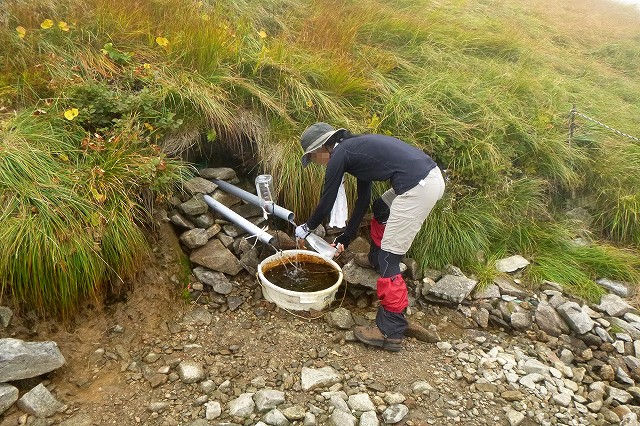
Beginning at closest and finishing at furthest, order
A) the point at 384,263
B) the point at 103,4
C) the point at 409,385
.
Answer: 1. the point at 409,385
2. the point at 384,263
3. the point at 103,4

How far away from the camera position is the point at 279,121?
4.22 metres

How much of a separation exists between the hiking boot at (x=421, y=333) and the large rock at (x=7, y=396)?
243 centimetres

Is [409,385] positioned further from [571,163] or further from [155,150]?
[571,163]

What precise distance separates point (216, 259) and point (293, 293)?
73 cm

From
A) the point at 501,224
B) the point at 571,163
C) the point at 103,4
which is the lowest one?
the point at 501,224

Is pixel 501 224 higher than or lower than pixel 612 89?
lower

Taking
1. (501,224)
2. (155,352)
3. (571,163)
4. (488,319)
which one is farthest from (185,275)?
(571,163)

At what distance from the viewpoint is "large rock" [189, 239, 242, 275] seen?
3668 mm

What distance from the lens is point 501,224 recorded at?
4.39m

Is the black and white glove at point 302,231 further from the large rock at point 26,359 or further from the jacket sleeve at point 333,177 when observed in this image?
the large rock at point 26,359

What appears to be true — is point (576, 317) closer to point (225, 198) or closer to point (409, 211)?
point (409, 211)

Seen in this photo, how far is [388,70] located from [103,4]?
2.79 metres

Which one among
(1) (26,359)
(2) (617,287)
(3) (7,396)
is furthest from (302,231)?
(2) (617,287)

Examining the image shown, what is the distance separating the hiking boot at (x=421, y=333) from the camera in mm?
3422
